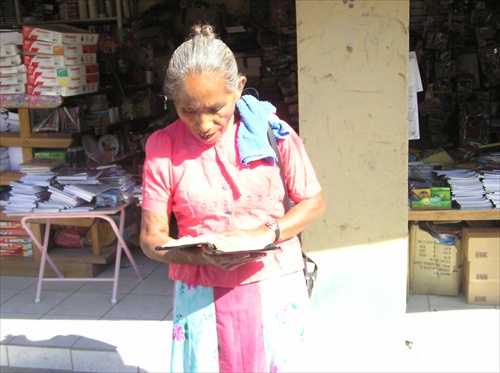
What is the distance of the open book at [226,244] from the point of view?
1.71 meters

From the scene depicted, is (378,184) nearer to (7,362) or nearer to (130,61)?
(7,362)

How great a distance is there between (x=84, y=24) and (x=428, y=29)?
4264 mm

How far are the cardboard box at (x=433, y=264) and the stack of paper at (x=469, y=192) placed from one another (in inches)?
12.0

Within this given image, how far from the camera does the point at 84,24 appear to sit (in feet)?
24.8

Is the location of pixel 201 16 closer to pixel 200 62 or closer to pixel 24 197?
pixel 24 197

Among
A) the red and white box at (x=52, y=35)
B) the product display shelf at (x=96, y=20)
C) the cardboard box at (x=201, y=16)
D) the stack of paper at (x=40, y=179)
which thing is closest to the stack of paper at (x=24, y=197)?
the stack of paper at (x=40, y=179)

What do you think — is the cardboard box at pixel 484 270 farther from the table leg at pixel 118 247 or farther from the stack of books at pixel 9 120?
the stack of books at pixel 9 120

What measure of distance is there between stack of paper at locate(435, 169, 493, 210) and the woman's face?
2.57 meters

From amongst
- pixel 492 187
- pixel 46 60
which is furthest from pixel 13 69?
pixel 492 187

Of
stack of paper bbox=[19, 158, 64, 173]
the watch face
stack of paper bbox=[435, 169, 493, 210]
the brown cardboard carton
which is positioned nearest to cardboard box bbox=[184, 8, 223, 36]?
stack of paper bbox=[19, 158, 64, 173]

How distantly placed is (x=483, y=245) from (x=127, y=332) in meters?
2.44

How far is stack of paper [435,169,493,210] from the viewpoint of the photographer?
3.97 metres

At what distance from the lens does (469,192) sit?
13.2 feet

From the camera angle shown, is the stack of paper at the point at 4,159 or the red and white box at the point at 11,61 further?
the stack of paper at the point at 4,159
